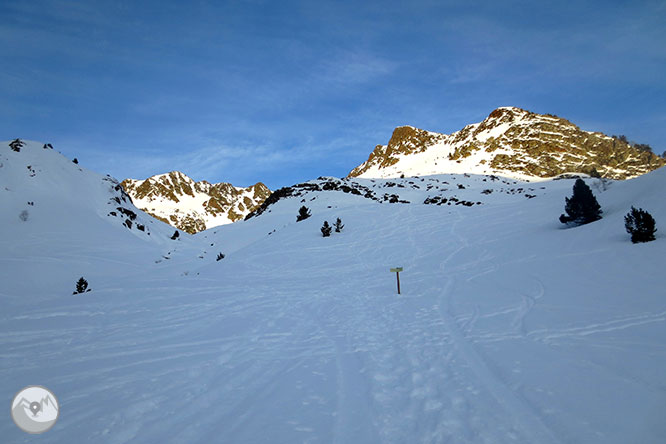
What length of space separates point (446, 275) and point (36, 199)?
29058 mm

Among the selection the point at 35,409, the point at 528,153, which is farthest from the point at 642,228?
the point at 528,153

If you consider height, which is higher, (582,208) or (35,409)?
(582,208)

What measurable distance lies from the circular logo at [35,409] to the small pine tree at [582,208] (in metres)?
18.2

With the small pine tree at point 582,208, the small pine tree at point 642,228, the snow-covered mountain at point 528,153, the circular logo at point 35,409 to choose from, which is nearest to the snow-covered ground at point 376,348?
the circular logo at point 35,409

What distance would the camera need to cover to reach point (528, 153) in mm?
100812

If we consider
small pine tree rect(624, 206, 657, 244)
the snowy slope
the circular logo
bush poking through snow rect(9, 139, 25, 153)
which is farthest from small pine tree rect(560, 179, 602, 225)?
bush poking through snow rect(9, 139, 25, 153)

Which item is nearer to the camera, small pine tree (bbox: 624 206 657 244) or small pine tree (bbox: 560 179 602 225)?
small pine tree (bbox: 624 206 657 244)

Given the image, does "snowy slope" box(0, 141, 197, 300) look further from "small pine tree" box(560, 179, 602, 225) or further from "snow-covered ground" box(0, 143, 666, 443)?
"small pine tree" box(560, 179, 602, 225)

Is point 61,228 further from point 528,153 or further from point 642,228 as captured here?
point 528,153

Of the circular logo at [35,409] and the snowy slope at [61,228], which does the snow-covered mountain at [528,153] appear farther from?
the circular logo at [35,409]

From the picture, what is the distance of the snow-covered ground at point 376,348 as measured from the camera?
316cm

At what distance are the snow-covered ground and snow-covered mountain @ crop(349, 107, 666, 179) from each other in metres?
87.0

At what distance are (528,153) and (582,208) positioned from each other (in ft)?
349

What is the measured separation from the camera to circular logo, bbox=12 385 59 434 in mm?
3340
